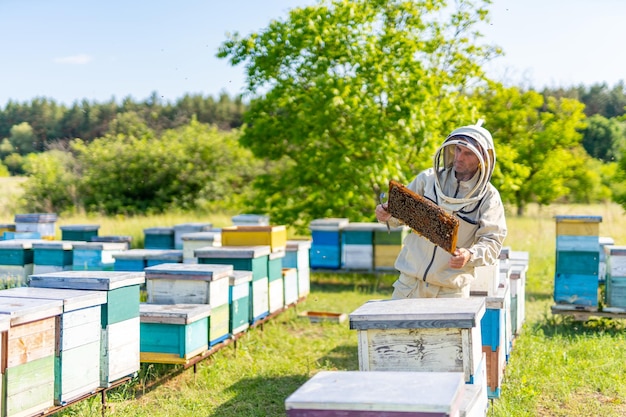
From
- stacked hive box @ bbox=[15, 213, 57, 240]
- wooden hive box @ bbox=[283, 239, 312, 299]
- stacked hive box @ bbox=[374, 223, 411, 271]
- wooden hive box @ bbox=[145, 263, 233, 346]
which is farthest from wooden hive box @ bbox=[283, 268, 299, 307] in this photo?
stacked hive box @ bbox=[15, 213, 57, 240]

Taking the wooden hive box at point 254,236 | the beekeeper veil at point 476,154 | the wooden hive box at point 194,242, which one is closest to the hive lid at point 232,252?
the wooden hive box at point 254,236

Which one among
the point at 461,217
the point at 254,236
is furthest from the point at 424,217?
the point at 254,236

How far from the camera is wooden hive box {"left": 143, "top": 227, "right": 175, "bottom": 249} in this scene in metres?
10.8

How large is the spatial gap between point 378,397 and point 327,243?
8951 mm

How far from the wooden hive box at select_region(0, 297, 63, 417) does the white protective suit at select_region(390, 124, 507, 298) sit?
2.24 m

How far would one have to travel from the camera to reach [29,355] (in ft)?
11.9

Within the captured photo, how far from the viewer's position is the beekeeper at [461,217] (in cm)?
421

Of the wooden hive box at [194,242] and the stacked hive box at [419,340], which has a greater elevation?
the wooden hive box at [194,242]

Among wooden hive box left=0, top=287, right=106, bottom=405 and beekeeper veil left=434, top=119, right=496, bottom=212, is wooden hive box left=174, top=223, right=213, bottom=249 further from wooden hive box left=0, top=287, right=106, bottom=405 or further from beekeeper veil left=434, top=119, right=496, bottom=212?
beekeeper veil left=434, top=119, right=496, bottom=212

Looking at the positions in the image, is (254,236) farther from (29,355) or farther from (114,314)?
(29,355)

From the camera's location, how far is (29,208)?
2316 cm

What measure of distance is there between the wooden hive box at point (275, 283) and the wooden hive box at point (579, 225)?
10.7ft

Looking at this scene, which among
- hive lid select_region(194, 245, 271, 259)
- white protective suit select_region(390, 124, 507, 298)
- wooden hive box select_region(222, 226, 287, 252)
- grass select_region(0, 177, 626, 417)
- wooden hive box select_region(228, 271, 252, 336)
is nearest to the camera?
white protective suit select_region(390, 124, 507, 298)

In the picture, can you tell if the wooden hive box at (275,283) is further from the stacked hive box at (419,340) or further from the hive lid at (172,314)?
the stacked hive box at (419,340)
